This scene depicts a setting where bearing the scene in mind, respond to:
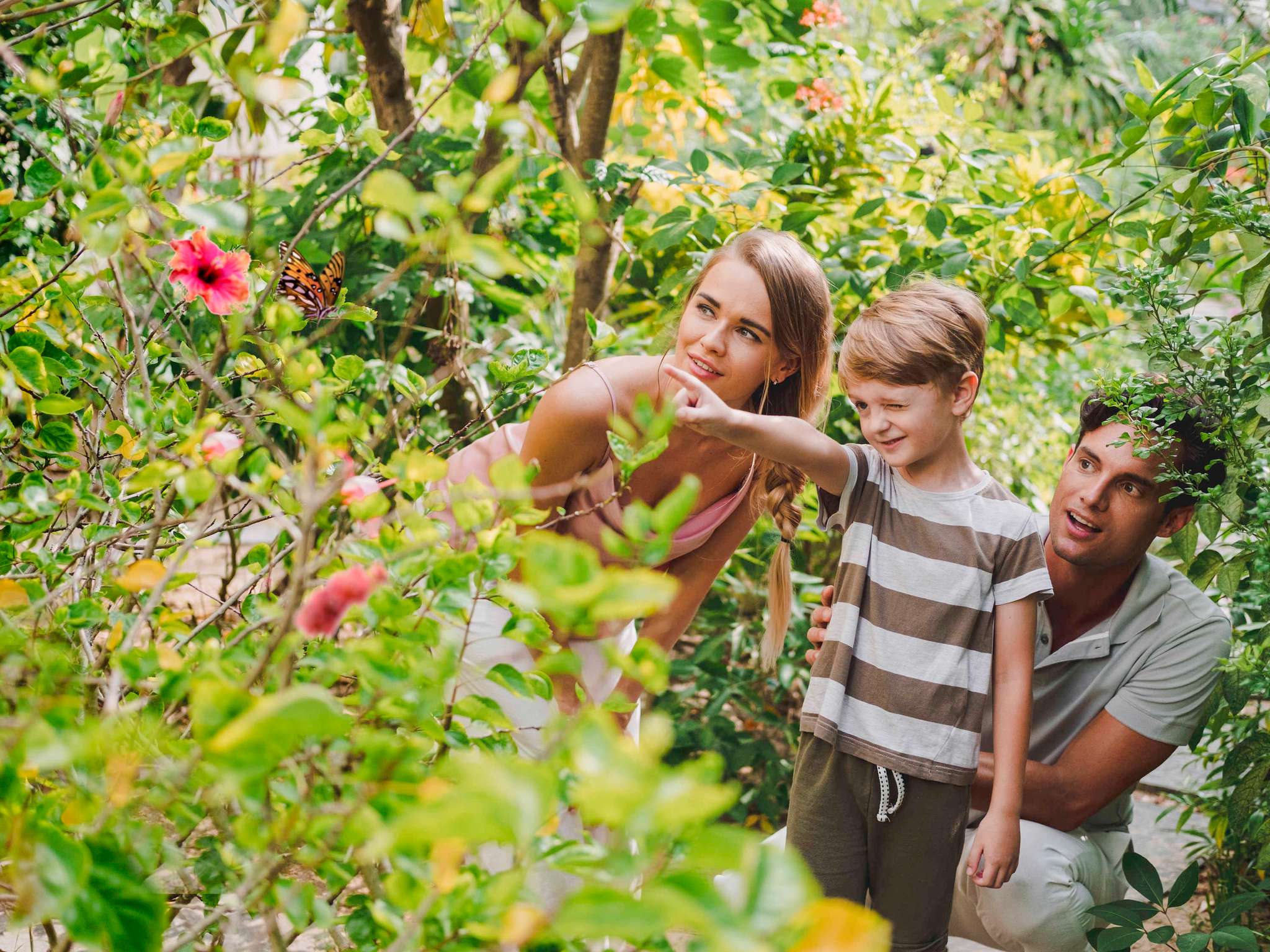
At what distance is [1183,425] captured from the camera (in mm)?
1724

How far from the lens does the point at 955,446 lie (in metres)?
1.70

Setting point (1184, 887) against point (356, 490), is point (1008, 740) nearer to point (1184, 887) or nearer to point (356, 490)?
point (1184, 887)

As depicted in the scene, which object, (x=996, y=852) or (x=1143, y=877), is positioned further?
(x=1143, y=877)

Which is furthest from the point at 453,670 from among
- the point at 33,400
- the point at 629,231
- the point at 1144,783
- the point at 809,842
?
the point at 1144,783

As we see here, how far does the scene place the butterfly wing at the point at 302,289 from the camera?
1.62 meters

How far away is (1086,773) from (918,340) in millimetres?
857

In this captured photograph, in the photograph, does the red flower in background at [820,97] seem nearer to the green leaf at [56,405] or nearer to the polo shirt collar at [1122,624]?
the polo shirt collar at [1122,624]

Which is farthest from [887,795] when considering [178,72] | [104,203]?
[178,72]

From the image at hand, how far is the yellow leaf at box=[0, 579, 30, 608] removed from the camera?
866mm

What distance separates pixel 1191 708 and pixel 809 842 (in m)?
0.73

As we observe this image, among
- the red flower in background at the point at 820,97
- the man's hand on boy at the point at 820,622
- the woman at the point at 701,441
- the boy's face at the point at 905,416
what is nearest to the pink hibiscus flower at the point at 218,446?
the woman at the point at 701,441

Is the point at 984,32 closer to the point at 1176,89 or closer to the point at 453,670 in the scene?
the point at 1176,89

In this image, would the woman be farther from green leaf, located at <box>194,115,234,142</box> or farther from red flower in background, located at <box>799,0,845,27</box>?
red flower in background, located at <box>799,0,845,27</box>

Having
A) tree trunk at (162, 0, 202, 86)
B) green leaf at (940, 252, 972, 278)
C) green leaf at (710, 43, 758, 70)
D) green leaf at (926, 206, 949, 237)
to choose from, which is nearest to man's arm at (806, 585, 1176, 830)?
green leaf at (940, 252, 972, 278)
